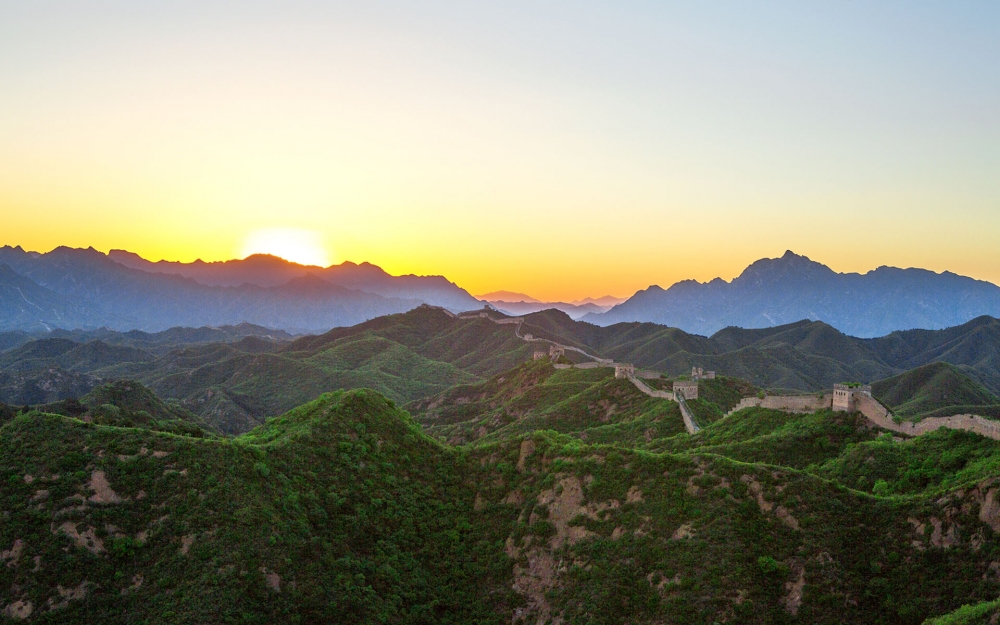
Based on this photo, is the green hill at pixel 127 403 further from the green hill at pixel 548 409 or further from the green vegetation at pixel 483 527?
the green vegetation at pixel 483 527

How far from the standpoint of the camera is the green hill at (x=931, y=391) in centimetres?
16525

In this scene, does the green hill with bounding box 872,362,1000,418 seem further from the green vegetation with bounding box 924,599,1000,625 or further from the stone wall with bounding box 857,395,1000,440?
the green vegetation with bounding box 924,599,1000,625

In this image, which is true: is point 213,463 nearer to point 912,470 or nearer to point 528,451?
point 528,451

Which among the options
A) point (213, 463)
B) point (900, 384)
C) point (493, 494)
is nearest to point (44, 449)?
point (213, 463)

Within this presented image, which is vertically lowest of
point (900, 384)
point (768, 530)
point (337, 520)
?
point (900, 384)

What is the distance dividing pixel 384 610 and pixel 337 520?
27.3 feet

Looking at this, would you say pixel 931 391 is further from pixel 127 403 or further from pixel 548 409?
pixel 127 403

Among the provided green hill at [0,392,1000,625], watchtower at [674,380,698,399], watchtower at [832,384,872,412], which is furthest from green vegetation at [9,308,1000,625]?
watchtower at [674,380,698,399]

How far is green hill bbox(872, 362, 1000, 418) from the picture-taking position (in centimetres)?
16525

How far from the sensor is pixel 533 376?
151 m

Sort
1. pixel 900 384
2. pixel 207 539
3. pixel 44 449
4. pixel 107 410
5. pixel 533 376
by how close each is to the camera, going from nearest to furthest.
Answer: pixel 207 539
pixel 44 449
pixel 107 410
pixel 533 376
pixel 900 384

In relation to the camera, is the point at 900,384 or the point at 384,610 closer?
the point at 384,610

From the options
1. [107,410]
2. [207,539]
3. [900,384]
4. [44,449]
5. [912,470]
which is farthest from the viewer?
[900,384]

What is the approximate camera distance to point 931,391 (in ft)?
572
